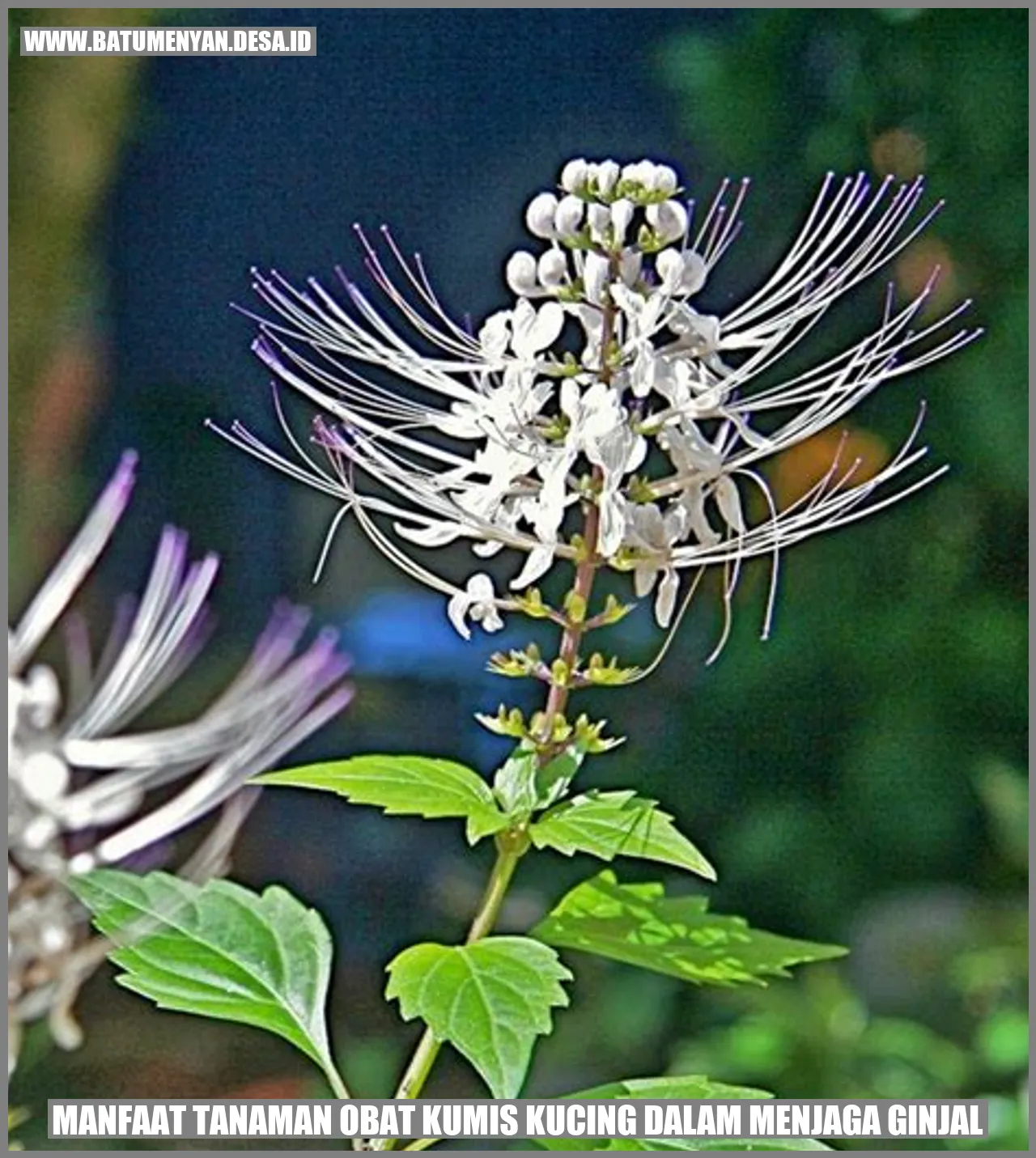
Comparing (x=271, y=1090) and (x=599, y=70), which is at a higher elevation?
(x=599, y=70)

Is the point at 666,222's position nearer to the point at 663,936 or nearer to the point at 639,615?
the point at 639,615

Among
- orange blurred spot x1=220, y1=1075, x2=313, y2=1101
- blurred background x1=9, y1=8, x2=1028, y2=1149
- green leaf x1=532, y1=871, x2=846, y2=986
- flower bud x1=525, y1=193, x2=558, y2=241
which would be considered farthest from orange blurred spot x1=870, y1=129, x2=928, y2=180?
orange blurred spot x1=220, y1=1075, x2=313, y2=1101

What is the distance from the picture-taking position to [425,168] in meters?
1.34

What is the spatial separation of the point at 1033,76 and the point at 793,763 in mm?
628

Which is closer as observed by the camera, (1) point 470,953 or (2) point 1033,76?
(1) point 470,953

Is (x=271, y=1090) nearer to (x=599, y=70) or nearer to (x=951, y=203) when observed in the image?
(x=599, y=70)

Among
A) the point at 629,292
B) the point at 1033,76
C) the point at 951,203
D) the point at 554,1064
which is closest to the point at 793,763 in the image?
the point at 554,1064

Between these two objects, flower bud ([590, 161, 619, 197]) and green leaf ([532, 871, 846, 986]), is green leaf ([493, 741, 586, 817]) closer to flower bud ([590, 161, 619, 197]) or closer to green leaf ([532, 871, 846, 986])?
green leaf ([532, 871, 846, 986])

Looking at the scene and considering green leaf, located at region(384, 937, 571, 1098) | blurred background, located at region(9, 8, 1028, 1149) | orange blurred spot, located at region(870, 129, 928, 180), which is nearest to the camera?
green leaf, located at region(384, 937, 571, 1098)

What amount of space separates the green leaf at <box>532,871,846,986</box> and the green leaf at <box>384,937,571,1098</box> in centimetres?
5

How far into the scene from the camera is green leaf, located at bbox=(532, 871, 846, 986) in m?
0.89

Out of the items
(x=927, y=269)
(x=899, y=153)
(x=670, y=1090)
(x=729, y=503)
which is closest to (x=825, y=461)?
(x=927, y=269)

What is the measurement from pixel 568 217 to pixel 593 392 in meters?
0.09

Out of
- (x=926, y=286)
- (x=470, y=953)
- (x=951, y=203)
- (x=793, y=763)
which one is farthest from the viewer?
(x=793, y=763)
